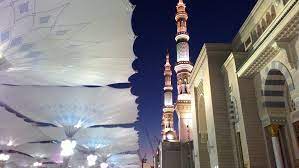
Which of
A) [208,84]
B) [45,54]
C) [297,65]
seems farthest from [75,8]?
[208,84]

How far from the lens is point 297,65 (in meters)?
9.54

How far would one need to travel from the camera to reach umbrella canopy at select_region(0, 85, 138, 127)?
19.8 meters

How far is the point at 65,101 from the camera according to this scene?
67.7 feet

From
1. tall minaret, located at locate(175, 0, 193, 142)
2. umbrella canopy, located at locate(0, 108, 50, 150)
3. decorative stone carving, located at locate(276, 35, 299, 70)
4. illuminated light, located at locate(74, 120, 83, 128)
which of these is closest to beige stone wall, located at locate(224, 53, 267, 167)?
decorative stone carving, located at locate(276, 35, 299, 70)

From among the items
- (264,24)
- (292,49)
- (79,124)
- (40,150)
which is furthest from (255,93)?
(40,150)

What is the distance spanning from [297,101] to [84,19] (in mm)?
7404

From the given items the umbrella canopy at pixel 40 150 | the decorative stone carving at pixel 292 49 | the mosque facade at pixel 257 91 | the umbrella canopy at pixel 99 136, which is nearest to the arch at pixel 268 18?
the mosque facade at pixel 257 91

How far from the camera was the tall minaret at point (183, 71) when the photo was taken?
33.2m

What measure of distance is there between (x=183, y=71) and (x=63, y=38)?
82.7ft

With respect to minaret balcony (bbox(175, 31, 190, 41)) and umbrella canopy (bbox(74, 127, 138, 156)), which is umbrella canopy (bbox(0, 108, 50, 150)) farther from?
minaret balcony (bbox(175, 31, 190, 41))

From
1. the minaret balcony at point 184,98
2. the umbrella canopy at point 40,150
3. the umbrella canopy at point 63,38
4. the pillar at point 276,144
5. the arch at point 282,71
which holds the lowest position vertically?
the pillar at point 276,144

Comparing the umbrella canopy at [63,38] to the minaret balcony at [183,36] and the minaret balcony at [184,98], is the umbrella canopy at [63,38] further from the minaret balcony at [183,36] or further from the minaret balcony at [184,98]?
the minaret balcony at [183,36]

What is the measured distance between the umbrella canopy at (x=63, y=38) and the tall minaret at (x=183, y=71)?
19337mm

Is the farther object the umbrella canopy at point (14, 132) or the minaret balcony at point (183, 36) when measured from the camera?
the minaret balcony at point (183, 36)
